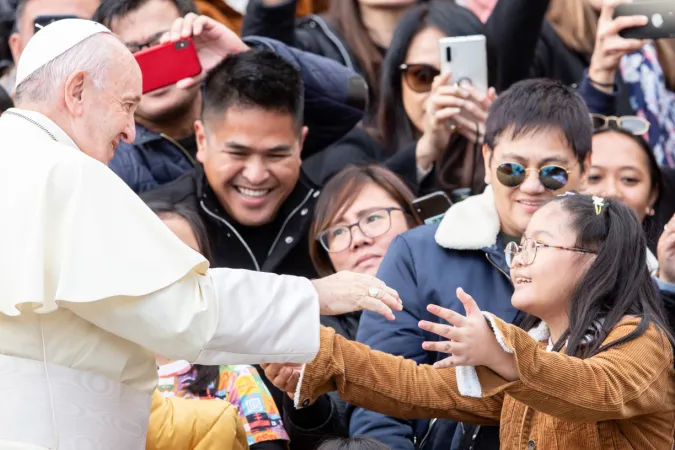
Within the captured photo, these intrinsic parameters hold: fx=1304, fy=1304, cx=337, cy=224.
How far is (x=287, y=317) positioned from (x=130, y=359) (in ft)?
1.65

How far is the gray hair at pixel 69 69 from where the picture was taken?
13.6 feet

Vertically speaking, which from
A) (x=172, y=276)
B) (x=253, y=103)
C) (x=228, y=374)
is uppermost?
(x=172, y=276)

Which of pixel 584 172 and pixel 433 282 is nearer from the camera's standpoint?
pixel 433 282

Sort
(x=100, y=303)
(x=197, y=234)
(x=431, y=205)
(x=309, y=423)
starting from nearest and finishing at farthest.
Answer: (x=100, y=303) → (x=309, y=423) → (x=197, y=234) → (x=431, y=205)

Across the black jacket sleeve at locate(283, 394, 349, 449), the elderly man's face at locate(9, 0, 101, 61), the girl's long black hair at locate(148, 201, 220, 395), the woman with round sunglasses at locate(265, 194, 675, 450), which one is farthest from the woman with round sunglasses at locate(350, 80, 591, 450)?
the elderly man's face at locate(9, 0, 101, 61)

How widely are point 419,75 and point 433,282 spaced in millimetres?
1775

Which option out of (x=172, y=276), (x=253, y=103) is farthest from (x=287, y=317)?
(x=253, y=103)

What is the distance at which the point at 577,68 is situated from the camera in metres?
6.83

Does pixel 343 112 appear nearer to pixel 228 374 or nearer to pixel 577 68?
pixel 577 68

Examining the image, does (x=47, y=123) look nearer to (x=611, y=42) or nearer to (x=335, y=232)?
(x=335, y=232)

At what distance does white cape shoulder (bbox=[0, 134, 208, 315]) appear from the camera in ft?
12.4

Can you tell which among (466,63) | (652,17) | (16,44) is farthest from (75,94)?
(652,17)

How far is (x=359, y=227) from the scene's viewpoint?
222 inches

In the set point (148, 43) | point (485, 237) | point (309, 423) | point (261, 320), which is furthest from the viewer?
point (148, 43)
